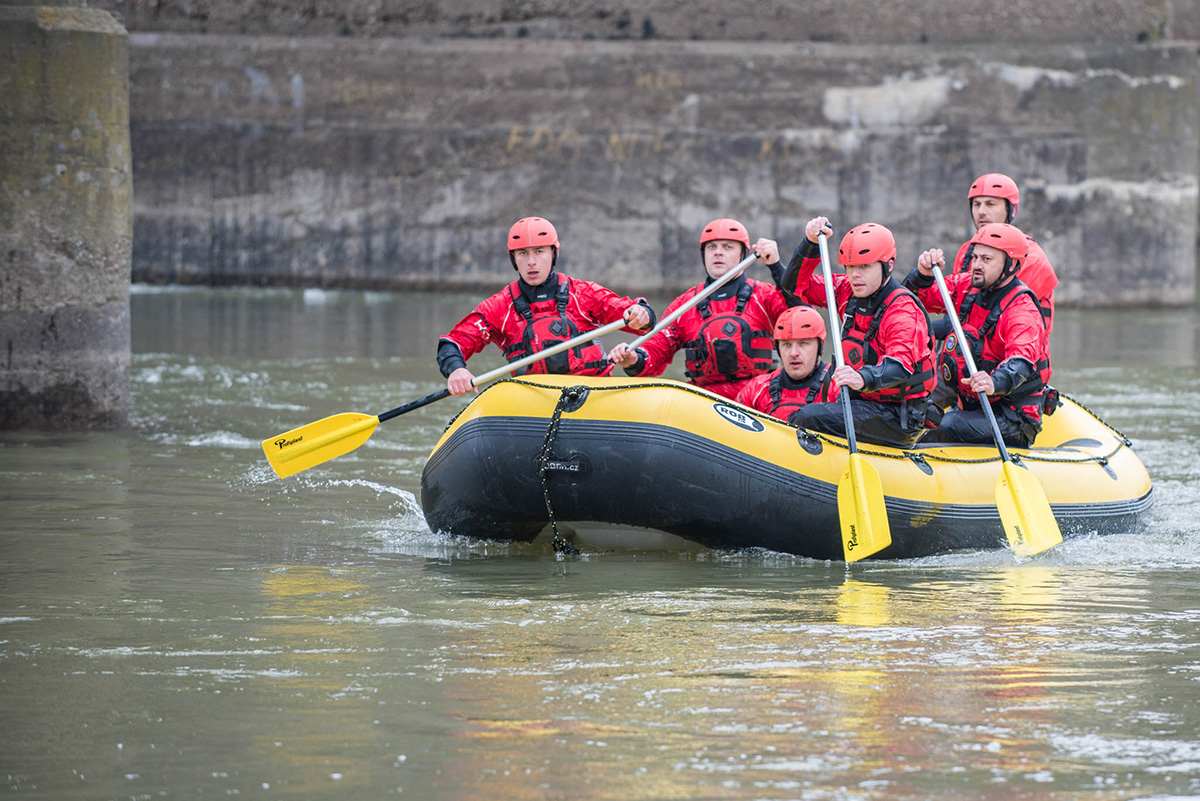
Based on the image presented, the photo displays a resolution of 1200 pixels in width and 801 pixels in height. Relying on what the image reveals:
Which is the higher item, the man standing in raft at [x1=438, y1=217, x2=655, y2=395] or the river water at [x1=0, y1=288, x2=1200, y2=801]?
the man standing in raft at [x1=438, y1=217, x2=655, y2=395]

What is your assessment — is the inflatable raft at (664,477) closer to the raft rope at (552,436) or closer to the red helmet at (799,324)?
the raft rope at (552,436)

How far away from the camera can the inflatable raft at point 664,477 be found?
6324mm

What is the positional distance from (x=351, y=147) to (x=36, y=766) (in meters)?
15.9

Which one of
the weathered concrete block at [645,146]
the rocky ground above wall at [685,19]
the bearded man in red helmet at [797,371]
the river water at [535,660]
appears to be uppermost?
the rocky ground above wall at [685,19]

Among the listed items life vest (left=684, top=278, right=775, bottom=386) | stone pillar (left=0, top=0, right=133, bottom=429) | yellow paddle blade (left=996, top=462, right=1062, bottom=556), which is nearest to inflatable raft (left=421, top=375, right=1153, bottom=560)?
yellow paddle blade (left=996, top=462, right=1062, bottom=556)

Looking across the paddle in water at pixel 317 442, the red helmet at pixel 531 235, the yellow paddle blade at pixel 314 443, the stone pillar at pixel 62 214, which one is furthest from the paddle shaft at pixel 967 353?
the stone pillar at pixel 62 214

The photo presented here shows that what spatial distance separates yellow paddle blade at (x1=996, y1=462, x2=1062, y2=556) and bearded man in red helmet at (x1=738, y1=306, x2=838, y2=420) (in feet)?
2.54

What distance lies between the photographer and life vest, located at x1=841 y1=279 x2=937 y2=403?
675 cm

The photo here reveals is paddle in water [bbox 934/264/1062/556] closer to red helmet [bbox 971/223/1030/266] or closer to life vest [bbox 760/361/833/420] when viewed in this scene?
red helmet [bbox 971/223/1030/266]

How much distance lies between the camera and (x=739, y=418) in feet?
21.3

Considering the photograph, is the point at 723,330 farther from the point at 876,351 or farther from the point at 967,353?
the point at 967,353

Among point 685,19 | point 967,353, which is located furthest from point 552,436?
point 685,19

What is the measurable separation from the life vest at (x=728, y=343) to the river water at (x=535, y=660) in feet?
3.58

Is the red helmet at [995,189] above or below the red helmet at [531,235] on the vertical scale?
above
